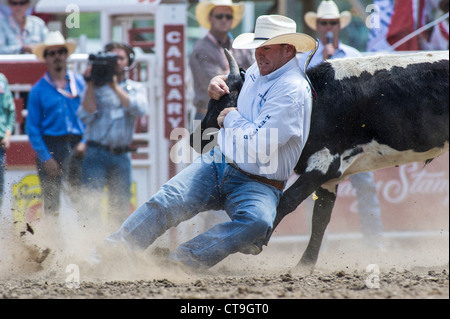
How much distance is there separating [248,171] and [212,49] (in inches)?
93.9

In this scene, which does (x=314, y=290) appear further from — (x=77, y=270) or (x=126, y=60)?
(x=126, y=60)

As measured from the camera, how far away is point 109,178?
19.7 ft

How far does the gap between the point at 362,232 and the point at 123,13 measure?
3.37 meters

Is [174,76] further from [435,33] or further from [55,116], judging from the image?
[435,33]

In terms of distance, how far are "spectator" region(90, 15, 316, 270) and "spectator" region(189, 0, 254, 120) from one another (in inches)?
74.4

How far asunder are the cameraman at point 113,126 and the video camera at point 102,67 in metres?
0.02

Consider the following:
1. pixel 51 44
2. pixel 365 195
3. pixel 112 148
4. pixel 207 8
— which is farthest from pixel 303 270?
pixel 51 44

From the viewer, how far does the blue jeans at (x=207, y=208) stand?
3904 millimetres

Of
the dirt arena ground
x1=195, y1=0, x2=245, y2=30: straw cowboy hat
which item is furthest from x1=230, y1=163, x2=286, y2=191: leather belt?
x1=195, y1=0, x2=245, y2=30: straw cowboy hat

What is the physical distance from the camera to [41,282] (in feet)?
14.2

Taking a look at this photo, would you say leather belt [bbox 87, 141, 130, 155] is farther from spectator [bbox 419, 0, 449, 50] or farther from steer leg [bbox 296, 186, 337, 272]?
spectator [bbox 419, 0, 449, 50]

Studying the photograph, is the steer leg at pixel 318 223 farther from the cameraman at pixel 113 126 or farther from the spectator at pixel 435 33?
the spectator at pixel 435 33

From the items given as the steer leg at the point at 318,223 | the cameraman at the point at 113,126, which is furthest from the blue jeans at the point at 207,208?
the cameraman at the point at 113,126

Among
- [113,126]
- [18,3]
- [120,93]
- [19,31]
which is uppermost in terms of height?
[18,3]
